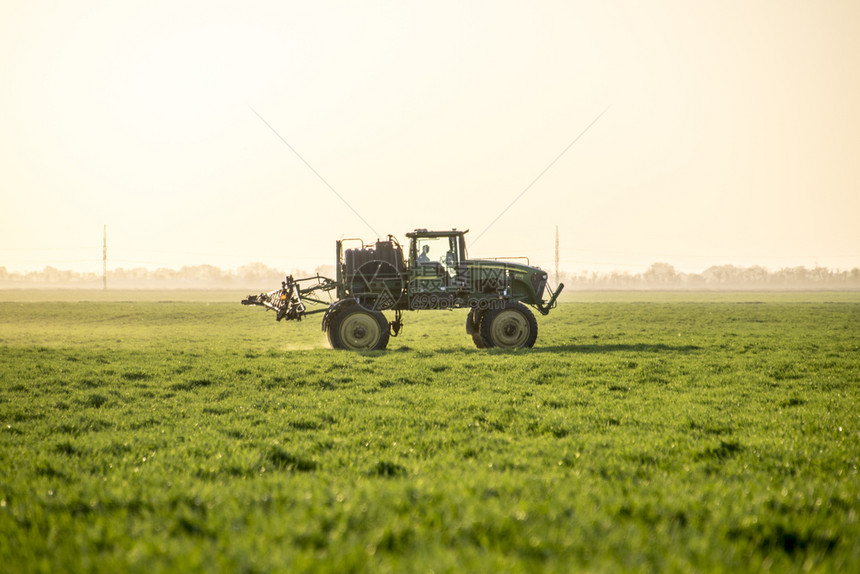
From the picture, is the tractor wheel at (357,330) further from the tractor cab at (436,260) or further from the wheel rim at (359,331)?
the tractor cab at (436,260)

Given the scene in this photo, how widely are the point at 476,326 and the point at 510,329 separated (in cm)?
170

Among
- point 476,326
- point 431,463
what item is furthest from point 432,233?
point 431,463

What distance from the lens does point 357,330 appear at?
66.4ft

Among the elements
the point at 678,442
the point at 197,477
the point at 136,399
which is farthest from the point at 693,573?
the point at 136,399

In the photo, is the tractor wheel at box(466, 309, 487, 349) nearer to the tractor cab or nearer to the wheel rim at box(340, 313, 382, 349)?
the tractor cab

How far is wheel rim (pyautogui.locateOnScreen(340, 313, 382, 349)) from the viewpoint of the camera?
20.2 metres

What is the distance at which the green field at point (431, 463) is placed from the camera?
171 inches

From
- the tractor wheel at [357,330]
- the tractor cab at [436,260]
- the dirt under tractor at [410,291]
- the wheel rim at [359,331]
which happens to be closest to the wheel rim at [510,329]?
the dirt under tractor at [410,291]

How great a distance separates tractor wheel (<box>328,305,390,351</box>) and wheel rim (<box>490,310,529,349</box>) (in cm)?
395

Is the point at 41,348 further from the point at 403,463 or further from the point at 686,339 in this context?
the point at 686,339

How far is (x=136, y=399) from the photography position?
12.2 meters

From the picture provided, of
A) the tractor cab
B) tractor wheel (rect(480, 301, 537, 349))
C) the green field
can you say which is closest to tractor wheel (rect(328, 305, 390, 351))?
the tractor cab

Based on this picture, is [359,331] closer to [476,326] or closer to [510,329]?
[476,326]

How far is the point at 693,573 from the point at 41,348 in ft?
73.2
